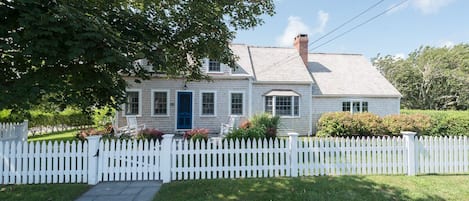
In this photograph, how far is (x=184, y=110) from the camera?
49.9 ft

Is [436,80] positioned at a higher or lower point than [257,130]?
higher

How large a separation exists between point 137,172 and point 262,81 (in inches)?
409

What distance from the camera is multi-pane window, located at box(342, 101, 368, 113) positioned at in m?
16.0

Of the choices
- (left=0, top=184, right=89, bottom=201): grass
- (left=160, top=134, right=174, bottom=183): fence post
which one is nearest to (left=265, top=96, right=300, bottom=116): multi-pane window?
(left=160, top=134, right=174, bottom=183): fence post

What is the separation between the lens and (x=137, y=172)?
5.86m

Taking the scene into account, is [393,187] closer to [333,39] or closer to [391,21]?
[391,21]

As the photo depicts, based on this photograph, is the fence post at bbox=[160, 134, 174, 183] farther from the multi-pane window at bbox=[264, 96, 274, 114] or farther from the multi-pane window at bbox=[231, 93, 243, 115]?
the multi-pane window at bbox=[264, 96, 274, 114]

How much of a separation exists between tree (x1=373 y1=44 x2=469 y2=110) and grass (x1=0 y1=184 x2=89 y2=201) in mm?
34817

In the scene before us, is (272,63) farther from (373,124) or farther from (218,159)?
(218,159)

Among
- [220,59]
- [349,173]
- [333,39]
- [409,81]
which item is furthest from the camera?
[409,81]

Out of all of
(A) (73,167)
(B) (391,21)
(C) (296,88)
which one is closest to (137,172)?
(A) (73,167)

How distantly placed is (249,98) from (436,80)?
88.6 feet

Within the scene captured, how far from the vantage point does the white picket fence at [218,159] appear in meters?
5.60

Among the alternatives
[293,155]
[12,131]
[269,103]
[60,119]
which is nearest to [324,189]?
[293,155]
